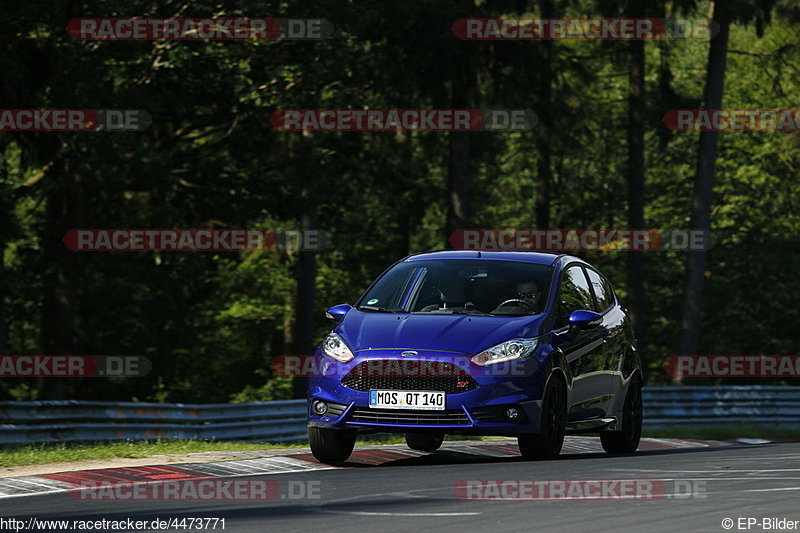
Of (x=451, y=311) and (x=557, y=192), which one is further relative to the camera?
(x=557, y=192)

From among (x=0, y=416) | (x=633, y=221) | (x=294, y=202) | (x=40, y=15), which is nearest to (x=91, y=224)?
(x=294, y=202)

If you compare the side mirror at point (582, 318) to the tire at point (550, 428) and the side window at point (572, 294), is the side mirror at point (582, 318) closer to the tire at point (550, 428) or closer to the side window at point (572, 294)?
the side window at point (572, 294)

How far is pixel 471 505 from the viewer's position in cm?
941

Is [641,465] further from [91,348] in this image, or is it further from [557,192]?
[557,192]

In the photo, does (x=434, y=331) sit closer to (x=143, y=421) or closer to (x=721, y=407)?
(x=143, y=421)

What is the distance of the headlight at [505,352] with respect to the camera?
11808 mm

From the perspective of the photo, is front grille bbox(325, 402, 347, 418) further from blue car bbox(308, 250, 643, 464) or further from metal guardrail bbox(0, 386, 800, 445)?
metal guardrail bbox(0, 386, 800, 445)

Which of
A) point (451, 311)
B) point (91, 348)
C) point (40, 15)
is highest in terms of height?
point (40, 15)

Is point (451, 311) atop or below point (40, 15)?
below

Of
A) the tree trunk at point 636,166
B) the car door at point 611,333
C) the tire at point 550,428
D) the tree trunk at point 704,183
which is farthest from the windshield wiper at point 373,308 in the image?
the tree trunk at point 636,166

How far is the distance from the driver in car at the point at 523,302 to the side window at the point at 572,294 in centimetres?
24

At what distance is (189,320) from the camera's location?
131ft

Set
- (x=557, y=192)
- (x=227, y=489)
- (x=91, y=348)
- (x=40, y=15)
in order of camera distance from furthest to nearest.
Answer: (x=557, y=192)
(x=91, y=348)
(x=40, y=15)
(x=227, y=489)

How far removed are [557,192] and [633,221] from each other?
1601 centimetres
